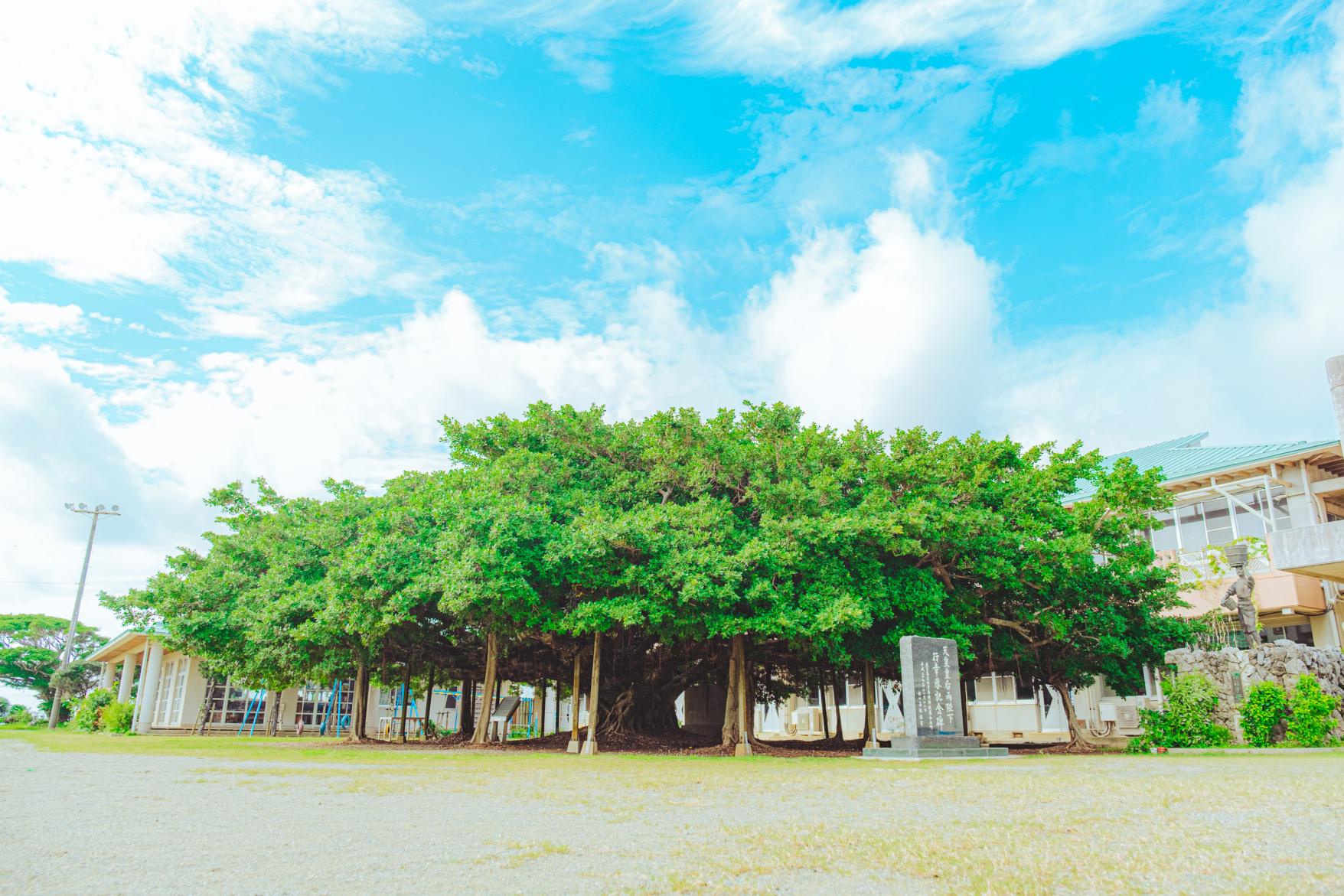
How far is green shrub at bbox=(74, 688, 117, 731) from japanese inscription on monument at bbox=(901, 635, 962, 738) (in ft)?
92.1

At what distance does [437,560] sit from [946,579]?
9.17 metres

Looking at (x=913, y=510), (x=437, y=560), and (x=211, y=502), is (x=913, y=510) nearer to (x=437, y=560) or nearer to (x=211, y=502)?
(x=437, y=560)

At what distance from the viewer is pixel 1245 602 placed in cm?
1608

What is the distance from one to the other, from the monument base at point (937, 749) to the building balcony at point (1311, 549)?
642 centimetres

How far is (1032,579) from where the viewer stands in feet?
51.8

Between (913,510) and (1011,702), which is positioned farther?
(1011,702)

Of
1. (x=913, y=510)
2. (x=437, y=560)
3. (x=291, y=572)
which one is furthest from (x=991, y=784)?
(x=291, y=572)

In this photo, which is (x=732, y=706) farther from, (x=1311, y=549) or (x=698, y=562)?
(x=1311, y=549)

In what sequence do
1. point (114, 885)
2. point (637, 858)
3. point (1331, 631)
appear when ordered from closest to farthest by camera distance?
point (114, 885) → point (637, 858) → point (1331, 631)

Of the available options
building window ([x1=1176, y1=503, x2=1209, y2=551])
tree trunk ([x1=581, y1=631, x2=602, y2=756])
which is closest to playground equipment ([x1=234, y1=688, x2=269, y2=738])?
tree trunk ([x1=581, y1=631, x2=602, y2=756])

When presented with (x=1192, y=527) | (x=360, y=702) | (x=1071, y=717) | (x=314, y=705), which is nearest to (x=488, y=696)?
(x=360, y=702)

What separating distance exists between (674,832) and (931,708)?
959 cm

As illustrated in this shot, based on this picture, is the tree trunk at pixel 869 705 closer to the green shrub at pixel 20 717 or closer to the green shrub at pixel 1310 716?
the green shrub at pixel 1310 716

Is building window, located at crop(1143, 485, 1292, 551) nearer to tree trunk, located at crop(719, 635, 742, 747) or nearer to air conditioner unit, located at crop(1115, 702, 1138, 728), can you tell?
air conditioner unit, located at crop(1115, 702, 1138, 728)
